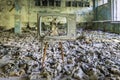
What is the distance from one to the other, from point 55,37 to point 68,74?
27.4 inches

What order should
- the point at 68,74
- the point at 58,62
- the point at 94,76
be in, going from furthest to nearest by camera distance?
the point at 58,62 → the point at 68,74 → the point at 94,76

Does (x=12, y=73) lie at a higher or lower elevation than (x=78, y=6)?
lower

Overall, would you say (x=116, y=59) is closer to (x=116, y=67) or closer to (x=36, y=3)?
(x=116, y=67)

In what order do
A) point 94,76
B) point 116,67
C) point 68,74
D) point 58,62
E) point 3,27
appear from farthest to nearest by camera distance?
point 3,27
point 58,62
point 116,67
point 68,74
point 94,76

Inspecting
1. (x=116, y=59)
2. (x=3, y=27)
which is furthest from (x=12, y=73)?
(x=3, y=27)

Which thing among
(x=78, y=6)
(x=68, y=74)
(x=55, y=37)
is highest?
(x=78, y=6)

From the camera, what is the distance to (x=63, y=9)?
1709 cm

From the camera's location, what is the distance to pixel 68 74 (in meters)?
3.58

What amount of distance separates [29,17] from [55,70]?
1341 cm

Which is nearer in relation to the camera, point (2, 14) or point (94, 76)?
point (94, 76)

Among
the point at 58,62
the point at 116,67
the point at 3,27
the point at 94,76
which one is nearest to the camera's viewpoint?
the point at 94,76

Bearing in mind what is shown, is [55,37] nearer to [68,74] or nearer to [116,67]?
[68,74]

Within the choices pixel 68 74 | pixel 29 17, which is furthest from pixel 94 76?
pixel 29 17

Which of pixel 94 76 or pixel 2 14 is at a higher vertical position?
pixel 2 14
